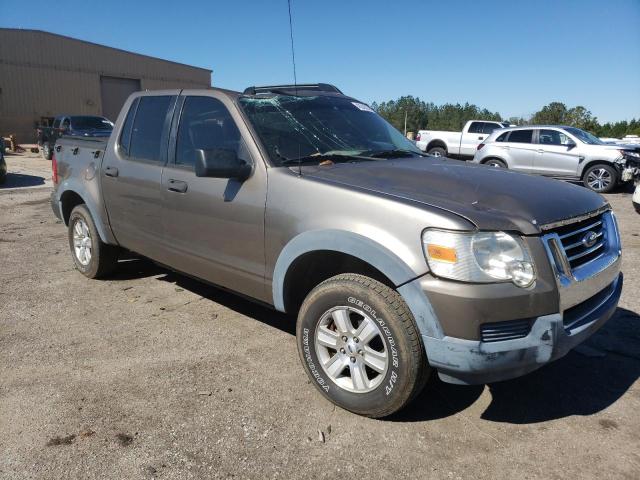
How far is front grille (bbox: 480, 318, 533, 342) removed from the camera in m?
2.35

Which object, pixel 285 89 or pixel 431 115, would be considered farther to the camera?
pixel 431 115

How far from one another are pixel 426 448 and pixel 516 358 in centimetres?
67

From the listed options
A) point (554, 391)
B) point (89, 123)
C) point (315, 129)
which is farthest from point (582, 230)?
point (89, 123)

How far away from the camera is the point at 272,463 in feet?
8.07

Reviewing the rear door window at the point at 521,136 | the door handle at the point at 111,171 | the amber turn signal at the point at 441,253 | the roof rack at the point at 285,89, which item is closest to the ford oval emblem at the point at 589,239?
the amber turn signal at the point at 441,253

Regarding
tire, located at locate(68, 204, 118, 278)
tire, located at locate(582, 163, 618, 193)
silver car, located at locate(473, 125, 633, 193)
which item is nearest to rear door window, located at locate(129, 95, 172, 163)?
tire, located at locate(68, 204, 118, 278)

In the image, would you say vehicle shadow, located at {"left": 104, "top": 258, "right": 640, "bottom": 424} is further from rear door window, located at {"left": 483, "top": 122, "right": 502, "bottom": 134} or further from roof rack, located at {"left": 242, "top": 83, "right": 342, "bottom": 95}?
rear door window, located at {"left": 483, "top": 122, "right": 502, "bottom": 134}

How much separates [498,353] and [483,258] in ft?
1.47

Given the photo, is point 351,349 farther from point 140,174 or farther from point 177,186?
point 140,174

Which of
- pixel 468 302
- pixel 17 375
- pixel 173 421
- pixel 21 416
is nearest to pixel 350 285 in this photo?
pixel 468 302

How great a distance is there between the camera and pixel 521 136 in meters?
13.8

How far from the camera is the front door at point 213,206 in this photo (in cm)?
327

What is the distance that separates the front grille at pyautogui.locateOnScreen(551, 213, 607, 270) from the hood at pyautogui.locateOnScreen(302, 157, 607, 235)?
0.07 m

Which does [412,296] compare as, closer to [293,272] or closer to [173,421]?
[293,272]
